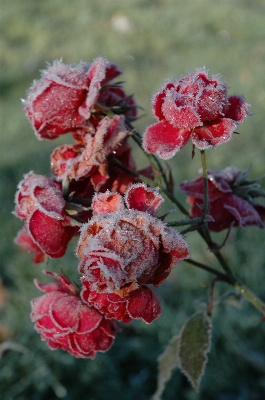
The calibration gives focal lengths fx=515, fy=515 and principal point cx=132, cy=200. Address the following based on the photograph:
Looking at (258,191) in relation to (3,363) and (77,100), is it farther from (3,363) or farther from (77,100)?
(3,363)

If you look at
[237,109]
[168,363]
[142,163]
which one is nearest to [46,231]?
[237,109]

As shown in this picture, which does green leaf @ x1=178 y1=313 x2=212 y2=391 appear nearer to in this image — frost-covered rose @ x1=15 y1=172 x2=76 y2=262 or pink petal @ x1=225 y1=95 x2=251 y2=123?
frost-covered rose @ x1=15 y1=172 x2=76 y2=262

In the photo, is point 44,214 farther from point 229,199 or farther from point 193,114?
point 229,199

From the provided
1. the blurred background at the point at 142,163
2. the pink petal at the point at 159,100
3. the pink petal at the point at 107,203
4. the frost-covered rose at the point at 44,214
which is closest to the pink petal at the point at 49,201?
the frost-covered rose at the point at 44,214

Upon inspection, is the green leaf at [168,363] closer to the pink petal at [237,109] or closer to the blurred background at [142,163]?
the blurred background at [142,163]

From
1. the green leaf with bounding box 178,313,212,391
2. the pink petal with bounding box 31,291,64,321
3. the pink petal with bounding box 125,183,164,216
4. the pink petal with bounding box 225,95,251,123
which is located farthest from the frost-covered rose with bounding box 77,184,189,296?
the green leaf with bounding box 178,313,212,391
